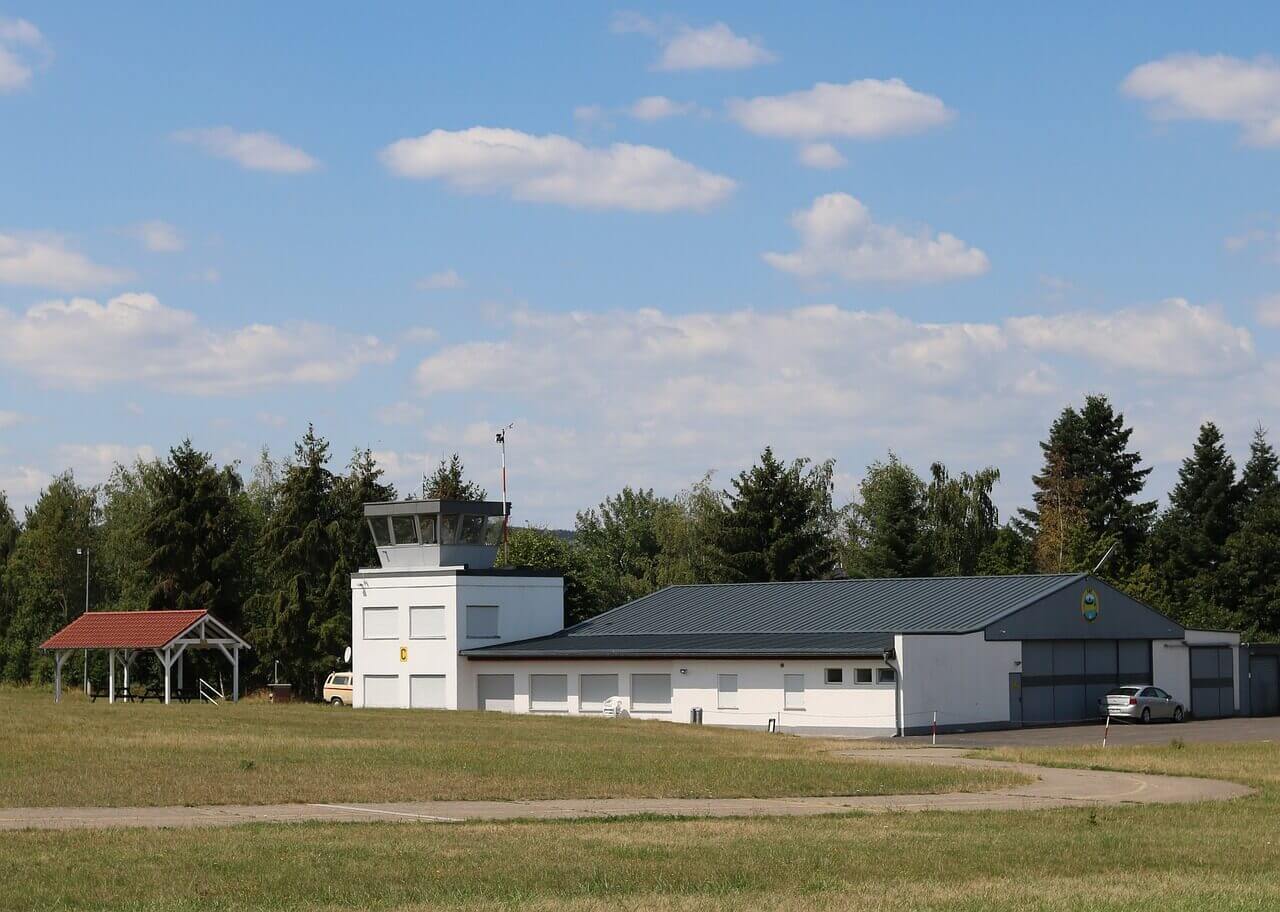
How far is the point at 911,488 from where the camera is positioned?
331 feet

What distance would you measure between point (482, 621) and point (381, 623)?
464 centimetres

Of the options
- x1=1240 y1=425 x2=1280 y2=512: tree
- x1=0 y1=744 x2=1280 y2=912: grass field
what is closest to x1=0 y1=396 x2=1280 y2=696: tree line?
x1=1240 y1=425 x2=1280 y2=512: tree

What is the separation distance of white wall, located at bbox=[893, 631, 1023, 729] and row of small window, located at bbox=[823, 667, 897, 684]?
2.30 ft

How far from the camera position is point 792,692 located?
6034 cm

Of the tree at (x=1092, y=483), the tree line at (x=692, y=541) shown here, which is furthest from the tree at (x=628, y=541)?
the tree at (x=1092, y=483)

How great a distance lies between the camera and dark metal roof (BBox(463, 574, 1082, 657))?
62.2 meters

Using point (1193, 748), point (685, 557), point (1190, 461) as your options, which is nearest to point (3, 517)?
point (685, 557)

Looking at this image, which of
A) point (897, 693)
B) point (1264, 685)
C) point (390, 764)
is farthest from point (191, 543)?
point (390, 764)

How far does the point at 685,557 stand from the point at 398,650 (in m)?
44.6

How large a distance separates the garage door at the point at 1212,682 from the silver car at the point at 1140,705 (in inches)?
191

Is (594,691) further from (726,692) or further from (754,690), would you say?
(754,690)

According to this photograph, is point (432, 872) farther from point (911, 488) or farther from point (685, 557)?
point (685, 557)

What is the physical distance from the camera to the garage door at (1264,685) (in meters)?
73.1

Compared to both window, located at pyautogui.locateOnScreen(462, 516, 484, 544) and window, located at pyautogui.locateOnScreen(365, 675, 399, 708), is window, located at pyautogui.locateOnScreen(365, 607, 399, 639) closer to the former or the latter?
window, located at pyautogui.locateOnScreen(365, 675, 399, 708)
